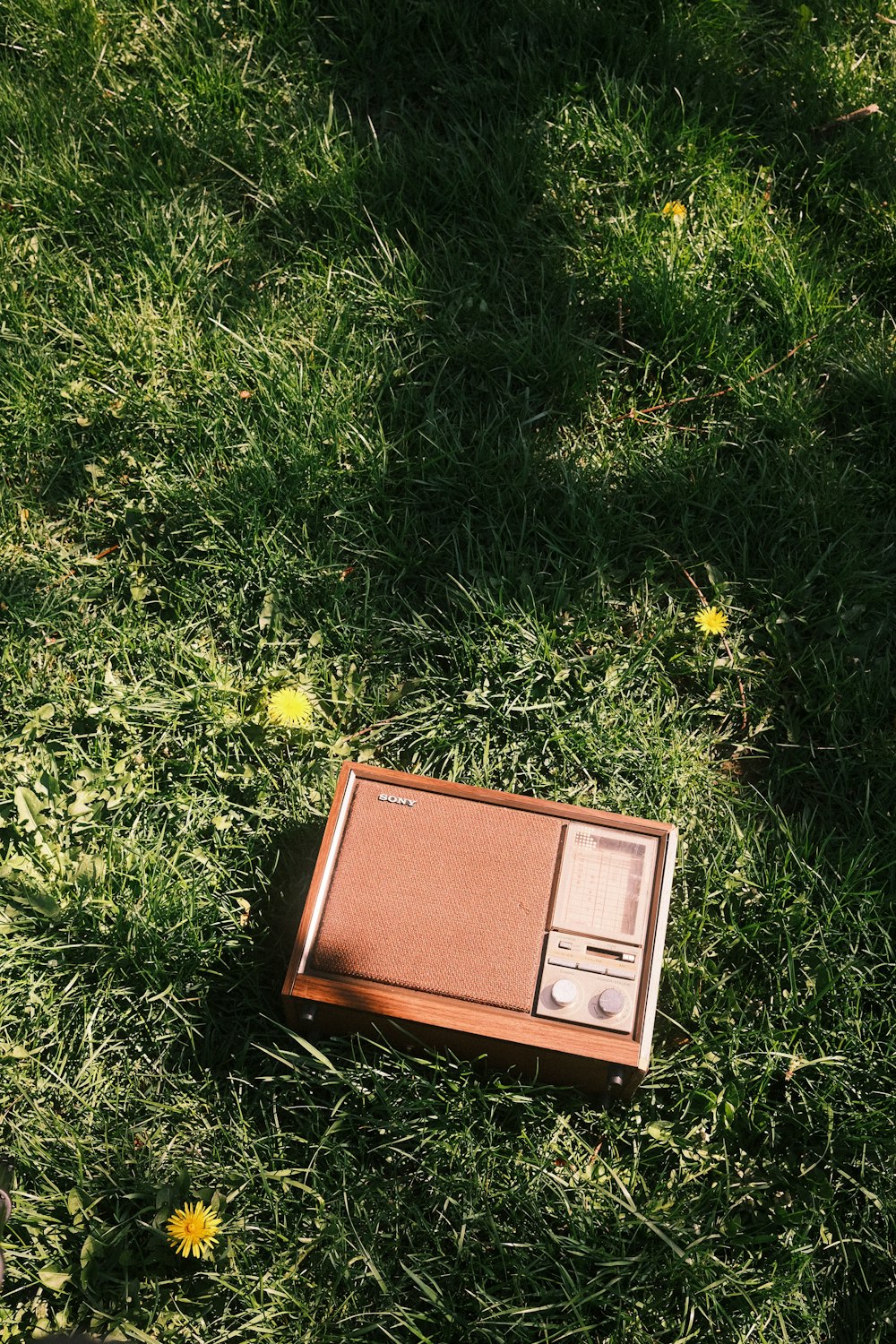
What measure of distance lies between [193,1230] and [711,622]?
1.75m

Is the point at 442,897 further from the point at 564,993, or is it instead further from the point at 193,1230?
the point at 193,1230

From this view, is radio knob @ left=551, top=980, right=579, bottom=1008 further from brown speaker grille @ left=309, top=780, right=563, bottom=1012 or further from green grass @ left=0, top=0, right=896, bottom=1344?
green grass @ left=0, top=0, right=896, bottom=1344

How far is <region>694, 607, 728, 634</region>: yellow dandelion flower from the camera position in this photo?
265 centimetres

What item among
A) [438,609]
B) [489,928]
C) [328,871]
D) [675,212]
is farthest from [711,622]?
[675,212]

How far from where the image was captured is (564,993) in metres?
1.96

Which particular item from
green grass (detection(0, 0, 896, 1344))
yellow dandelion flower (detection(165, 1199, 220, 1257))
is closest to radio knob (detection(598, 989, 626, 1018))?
green grass (detection(0, 0, 896, 1344))

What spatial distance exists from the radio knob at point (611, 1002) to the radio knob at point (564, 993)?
0.05 m

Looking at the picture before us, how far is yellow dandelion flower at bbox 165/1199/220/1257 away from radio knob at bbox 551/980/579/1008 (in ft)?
2.55

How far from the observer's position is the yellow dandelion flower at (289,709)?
8.08ft

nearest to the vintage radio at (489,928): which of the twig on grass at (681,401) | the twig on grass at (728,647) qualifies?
the twig on grass at (728,647)

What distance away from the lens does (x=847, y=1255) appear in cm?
209

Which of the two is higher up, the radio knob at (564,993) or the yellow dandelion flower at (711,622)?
the yellow dandelion flower at (711,622)

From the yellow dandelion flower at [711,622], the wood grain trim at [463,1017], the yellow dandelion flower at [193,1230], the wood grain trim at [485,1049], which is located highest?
the yellow dandelion flower at [711,622]

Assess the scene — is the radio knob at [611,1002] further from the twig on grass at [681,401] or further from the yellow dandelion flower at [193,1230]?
the twig on grass at [681,401]
